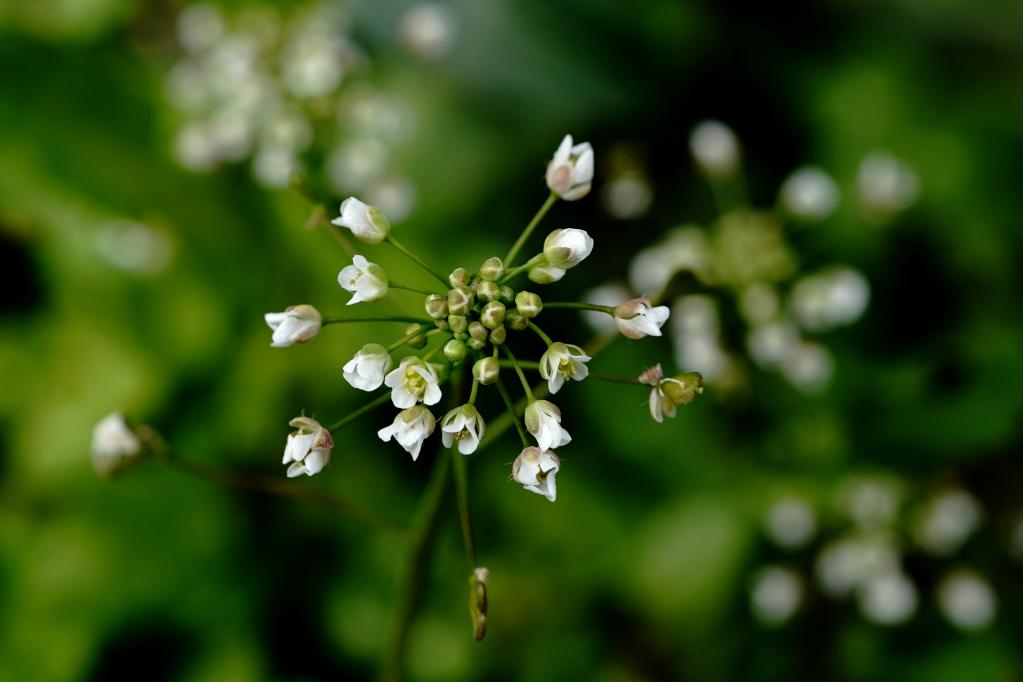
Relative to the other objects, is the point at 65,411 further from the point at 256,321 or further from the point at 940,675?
the point at 940,675

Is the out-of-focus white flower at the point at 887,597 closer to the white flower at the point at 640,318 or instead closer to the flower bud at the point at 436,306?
the white flower at the point at 640,318

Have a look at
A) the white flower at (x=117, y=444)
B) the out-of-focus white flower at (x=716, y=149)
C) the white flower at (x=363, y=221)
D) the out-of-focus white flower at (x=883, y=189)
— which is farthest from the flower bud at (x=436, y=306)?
the out-of-focus white flower at (x=883, y=189)

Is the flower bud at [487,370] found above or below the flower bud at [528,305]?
below

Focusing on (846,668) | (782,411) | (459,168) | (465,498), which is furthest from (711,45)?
(465,498)

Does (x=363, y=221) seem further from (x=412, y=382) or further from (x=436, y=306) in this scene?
(x=412, y=382)

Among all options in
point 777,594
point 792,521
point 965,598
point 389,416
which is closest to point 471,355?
point 389,416

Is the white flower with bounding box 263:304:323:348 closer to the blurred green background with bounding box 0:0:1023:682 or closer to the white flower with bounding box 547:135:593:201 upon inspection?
the white flower with bounding box 547:135:593:201
